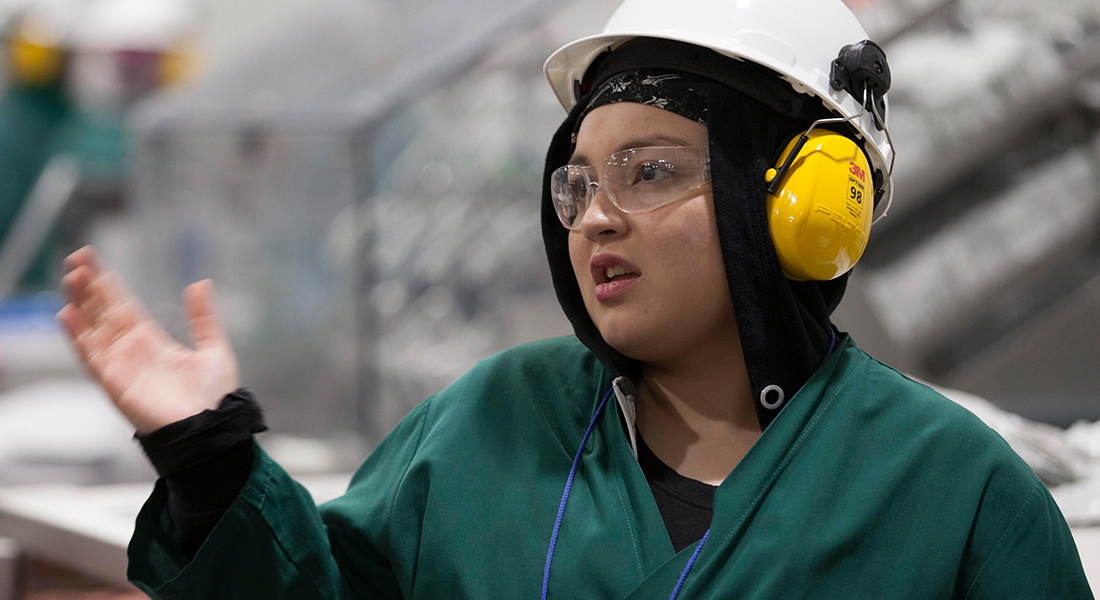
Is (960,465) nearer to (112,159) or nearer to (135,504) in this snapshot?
(135,504)

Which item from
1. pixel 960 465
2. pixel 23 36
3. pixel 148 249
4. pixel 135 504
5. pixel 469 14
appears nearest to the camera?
pixel 960 465

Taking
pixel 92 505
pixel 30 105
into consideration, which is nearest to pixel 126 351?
pixel 92 505

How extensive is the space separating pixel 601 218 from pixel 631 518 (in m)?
0.32

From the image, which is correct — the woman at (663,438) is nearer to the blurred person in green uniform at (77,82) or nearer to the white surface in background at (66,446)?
the white surface in background at (66,446)

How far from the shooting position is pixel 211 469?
1040 millimetres

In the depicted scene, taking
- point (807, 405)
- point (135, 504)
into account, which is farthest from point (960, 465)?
point (135, 504)

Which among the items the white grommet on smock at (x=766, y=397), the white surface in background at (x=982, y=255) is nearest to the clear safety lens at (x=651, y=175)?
the white grommet on smock at (x=766, y=397)

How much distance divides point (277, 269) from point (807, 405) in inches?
106

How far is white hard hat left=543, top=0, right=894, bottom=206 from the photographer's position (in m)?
1.10

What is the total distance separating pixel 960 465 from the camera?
1033 millimetres

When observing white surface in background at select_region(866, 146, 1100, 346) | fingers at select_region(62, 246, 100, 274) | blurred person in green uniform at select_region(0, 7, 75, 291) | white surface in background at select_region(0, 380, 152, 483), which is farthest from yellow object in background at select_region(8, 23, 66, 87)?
fingers at select_region(62, 246, 100, 274)

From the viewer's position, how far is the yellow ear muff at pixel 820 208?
3.51 ft

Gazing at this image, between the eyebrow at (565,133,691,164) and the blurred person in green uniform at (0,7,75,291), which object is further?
the blurred person in green uniform at (0,7,75,291)

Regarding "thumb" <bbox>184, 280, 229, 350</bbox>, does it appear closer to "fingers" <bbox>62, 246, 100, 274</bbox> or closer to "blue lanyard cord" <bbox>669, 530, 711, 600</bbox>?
"fingers" <bbox>62, 246, 100, 274</bbox>
